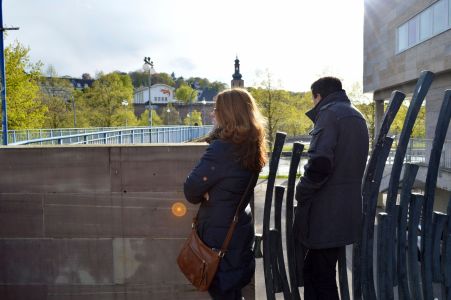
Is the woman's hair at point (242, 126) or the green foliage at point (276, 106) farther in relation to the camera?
the green foliage at point (276, 106)

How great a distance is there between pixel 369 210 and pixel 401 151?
1.50 ft

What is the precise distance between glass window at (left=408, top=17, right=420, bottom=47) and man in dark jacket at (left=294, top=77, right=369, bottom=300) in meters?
26.5

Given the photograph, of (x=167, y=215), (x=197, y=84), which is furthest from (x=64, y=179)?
(x=197, y=84)

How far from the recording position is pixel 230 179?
2.71 metres

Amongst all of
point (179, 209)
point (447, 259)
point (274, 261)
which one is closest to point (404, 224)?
point (447, 259)

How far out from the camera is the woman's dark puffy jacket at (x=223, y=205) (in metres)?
2.68

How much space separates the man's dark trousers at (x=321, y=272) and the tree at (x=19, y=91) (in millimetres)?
23086

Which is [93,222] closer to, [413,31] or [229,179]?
[229,179]

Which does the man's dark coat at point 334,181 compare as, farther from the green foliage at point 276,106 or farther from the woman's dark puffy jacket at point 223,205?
the green foliage at point 276,106

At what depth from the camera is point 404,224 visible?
314 cm

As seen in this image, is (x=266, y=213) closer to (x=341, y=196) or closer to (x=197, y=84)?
(x=341, y=196)

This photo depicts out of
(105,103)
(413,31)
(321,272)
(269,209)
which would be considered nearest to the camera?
(321,272)

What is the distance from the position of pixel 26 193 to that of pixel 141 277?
1.23m

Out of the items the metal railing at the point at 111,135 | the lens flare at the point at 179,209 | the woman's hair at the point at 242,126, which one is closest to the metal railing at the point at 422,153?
the metal railing at the point at 111,135
